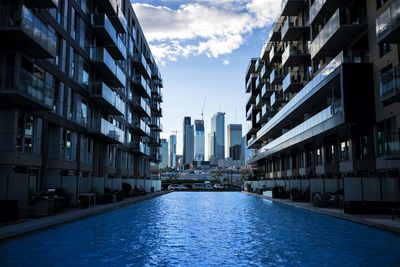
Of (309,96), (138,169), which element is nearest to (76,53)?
(309,96)

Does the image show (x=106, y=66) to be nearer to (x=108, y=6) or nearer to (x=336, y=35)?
(x=108, y=6)

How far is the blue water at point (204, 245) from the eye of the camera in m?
10.8

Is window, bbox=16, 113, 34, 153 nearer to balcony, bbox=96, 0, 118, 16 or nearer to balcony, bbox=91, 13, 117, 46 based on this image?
balcony, bbox=91, 13, 117, 46

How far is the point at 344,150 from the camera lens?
33.1 m

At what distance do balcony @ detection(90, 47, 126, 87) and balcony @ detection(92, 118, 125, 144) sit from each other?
4.40 meters

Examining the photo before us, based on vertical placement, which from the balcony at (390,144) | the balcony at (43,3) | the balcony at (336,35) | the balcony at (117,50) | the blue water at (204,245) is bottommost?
the blue water at (204,245)

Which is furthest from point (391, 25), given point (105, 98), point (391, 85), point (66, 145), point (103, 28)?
point (105, 98)

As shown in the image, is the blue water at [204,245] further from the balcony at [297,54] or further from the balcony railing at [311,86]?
the balcony at [297,54]

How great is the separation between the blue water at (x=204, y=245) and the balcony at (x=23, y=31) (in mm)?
9335

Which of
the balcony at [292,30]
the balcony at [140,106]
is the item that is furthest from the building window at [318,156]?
the balcony at [140,106]

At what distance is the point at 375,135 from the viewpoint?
2605cm

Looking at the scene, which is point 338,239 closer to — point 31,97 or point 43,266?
point 43,266

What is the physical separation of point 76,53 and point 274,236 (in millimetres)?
22588

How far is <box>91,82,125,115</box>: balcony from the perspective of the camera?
1376 inches
